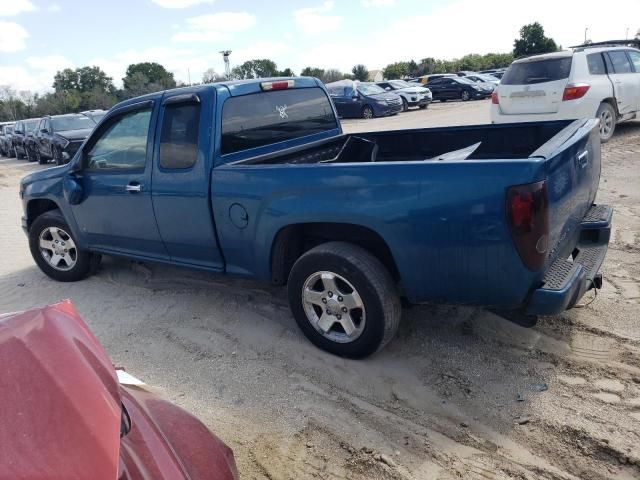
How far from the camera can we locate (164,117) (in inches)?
176

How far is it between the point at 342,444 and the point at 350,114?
21878mm

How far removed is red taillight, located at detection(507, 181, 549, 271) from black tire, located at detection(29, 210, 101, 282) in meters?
4.31

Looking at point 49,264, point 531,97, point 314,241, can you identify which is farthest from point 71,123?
point 314,241

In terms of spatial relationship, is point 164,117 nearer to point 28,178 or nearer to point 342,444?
point 28,178

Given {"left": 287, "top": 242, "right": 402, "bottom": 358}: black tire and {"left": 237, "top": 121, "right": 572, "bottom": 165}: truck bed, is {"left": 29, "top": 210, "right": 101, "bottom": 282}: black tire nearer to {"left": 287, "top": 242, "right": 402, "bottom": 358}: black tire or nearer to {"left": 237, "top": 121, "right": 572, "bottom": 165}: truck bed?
{"left": 237, "top": 121, "right": 572, "bottom": 165}: truck bed

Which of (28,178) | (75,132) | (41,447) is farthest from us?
(75,132)

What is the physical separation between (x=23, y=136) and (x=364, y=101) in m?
13.8

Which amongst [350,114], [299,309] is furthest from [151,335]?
[350,114]

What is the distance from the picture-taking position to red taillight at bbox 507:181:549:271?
284 cm

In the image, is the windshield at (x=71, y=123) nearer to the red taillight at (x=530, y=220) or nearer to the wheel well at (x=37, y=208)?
the wheel well at (x=37, y=208)

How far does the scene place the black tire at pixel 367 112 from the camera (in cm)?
2327

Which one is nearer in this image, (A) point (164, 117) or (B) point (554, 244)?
(B) point (554, 244)

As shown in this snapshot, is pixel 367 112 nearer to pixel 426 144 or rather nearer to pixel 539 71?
pixel 539 71

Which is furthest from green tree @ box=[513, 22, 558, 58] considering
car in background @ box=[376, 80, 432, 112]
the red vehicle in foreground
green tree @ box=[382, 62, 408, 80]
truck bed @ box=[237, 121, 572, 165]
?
the red vehicle in foreground
